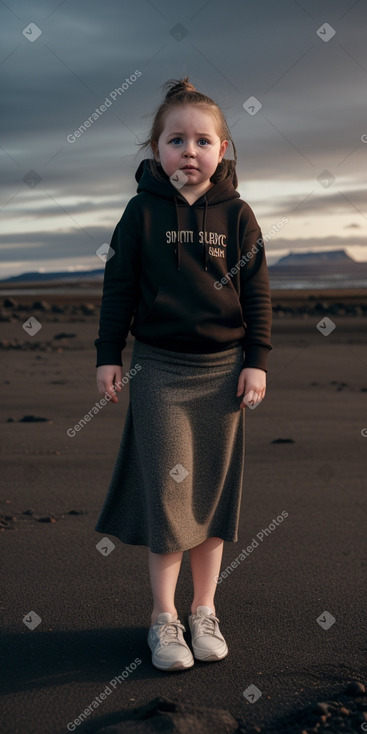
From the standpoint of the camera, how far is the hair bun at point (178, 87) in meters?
2.85

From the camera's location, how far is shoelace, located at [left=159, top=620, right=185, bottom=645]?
2.70 m

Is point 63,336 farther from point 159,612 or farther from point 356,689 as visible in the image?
point 356,689

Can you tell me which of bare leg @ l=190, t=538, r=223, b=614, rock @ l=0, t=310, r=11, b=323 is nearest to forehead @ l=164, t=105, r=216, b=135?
bare leg @ l=190, t=538, r=223, b=614

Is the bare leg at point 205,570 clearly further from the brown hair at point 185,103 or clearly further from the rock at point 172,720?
the brown hair at point 185,103

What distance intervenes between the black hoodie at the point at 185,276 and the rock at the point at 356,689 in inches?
38.5

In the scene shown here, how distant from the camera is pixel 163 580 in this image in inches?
111

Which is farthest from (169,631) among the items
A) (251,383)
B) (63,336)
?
(63,336)

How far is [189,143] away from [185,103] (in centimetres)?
13

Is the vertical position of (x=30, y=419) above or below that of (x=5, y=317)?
below

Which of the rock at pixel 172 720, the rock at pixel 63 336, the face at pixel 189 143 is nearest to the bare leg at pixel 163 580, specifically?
the rock at pixel 172 720

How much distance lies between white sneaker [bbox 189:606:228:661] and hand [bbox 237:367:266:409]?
699 millimetres

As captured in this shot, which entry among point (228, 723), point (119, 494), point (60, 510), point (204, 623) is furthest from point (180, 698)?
point (60, 510)

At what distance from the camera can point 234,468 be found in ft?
9.58

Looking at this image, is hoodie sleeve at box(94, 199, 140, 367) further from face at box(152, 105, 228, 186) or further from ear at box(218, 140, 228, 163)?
ear at box(218, 140, 228, 163)
